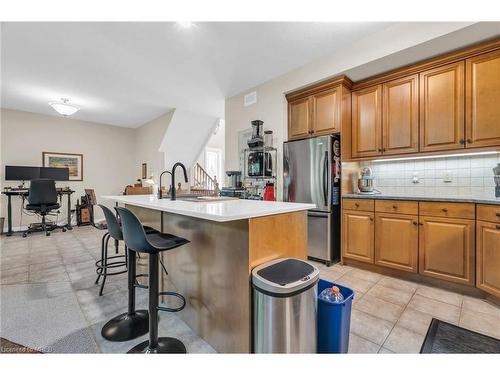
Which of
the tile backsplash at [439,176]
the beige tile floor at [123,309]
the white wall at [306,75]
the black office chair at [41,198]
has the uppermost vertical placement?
the white wall at [306,75]

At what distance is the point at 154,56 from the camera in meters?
3.07

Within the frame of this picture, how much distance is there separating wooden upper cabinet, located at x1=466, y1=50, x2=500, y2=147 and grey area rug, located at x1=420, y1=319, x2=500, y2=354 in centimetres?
171

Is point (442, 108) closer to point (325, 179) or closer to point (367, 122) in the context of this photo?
A: point (367, 122)

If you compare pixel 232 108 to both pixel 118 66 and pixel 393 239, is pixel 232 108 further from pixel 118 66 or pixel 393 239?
pixel 393 239

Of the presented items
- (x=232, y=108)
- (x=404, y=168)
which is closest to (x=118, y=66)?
(x=232, y=108)

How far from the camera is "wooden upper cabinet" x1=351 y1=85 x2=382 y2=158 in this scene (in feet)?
9.45

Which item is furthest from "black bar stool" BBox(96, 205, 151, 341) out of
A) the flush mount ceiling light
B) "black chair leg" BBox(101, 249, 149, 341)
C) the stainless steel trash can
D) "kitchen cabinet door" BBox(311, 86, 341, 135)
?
the flush mount ceiling light

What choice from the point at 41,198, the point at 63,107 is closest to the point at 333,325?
the point at 63,107

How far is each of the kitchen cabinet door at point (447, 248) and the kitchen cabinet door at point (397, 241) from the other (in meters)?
0.06

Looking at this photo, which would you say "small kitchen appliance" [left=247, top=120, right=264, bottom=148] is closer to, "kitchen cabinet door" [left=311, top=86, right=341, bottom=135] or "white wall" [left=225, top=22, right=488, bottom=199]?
"white wall" [left=225, top=22, right=488, bottom=199]

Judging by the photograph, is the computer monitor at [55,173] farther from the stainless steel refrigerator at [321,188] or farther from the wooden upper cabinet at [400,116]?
the wooden upper cabinet at [400,116]

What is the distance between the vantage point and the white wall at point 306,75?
229 centimetres

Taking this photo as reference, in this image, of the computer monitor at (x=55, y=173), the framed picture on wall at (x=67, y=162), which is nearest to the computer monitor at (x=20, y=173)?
the computer monitor at (x=55, y=173)
